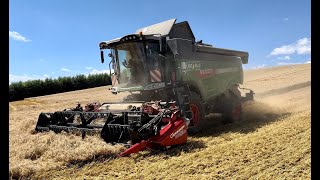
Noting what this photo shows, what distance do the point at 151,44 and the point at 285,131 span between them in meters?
3.69

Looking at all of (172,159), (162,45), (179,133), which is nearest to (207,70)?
(162,45)

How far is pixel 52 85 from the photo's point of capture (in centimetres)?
3941

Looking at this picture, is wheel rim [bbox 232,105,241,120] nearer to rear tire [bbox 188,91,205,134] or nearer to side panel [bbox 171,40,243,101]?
side panel [bbox 171,40,243,101]

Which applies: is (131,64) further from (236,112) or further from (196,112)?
(236,112)

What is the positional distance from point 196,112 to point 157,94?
3.68 ft

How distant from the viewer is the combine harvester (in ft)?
20.0

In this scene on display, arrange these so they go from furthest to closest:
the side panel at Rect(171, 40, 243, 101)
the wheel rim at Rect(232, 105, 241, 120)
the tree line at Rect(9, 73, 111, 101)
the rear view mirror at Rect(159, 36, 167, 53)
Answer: the tree line at Rect(9, 73, 111, 101), the wheel rim at Rect(232, 105, 241, 120), the side panel at Rect(171, 40, 243, 101), the rear view mirror at Rect(159, 36, 167, 53)

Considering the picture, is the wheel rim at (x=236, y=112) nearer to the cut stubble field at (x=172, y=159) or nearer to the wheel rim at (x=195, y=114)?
the wheel rim at (x=195, y=114)

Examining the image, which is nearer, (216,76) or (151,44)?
(151,44)

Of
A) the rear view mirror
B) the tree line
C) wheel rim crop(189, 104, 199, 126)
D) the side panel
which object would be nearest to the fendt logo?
wheel rim crop(189, 104, 199, 126)

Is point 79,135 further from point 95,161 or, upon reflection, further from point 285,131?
point 285,131

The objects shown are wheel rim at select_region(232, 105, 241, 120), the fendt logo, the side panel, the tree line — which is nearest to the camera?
the fendt logo
